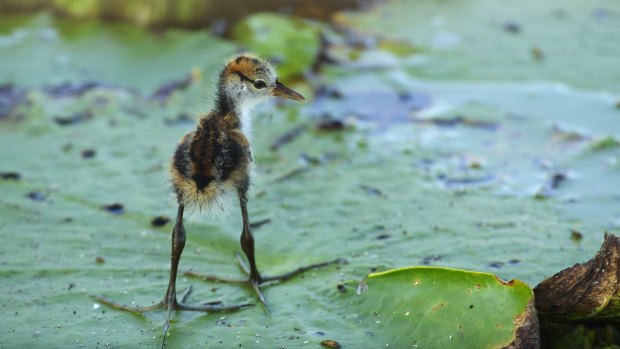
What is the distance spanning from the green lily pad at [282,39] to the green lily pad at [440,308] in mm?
3670

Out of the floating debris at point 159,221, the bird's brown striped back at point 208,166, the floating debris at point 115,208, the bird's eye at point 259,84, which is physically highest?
the bird's eye at point 259,84

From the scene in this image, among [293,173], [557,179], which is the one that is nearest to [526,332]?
[557,179]

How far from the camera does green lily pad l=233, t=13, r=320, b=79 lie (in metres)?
7.50

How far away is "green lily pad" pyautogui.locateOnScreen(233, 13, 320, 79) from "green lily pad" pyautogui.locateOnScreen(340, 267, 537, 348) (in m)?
3.67

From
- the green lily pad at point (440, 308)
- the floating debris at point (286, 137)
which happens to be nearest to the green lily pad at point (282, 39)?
the floating debris at point (286, 137)

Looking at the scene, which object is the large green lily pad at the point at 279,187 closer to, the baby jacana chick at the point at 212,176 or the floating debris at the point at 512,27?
the baby jacana chick at the point at 212,176

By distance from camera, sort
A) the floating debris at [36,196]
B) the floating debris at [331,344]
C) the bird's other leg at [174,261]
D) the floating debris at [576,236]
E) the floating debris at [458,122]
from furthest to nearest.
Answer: the floating debris at [458,122]
the floating debris at [36,196]
the floating debris at [576,236]
the bird's other leg at [174,261]
the floating debris at [331,344]

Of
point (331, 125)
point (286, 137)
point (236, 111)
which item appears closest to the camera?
point (236, 111)

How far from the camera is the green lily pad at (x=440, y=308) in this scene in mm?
3508

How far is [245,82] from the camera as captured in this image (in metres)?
4.77

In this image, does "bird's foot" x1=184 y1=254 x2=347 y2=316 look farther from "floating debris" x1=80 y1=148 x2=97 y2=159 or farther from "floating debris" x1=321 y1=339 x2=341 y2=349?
"floating debris" x1=80 y1=148 x2=97 y2=159

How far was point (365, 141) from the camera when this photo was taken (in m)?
6.46

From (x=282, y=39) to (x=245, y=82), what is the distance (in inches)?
121

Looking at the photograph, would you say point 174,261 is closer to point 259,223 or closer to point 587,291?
point 259,223
